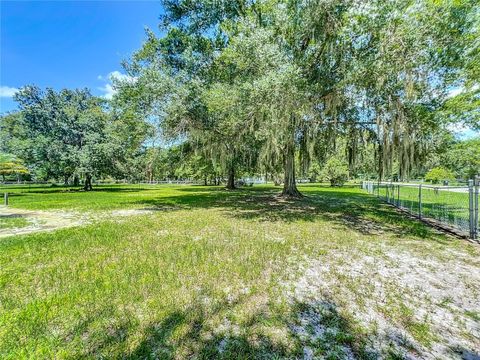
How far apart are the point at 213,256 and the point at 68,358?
96.0 inches

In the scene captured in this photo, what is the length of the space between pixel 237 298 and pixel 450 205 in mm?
6965

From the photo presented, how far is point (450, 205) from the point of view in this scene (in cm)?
671

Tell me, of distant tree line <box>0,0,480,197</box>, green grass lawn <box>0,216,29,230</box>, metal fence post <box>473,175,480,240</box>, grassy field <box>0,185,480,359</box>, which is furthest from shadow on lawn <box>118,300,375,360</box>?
green grass lawn <box>0,216,29,230</box>

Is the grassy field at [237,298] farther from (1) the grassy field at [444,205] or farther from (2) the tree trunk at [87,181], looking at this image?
(2) the tree trunk at [87,181]

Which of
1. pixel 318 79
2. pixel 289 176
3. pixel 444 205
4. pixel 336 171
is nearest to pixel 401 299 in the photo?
pixel 444 205

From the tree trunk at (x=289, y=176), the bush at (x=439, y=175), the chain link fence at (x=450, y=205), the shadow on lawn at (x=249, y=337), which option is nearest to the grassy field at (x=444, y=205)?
the chain link fence at (x=450, y=205)

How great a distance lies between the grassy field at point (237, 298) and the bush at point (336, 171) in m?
27.1

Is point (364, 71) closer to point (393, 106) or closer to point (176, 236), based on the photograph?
point (393, 106)

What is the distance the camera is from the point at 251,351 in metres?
1.97

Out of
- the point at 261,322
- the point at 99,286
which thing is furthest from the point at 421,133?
the point at 99,286

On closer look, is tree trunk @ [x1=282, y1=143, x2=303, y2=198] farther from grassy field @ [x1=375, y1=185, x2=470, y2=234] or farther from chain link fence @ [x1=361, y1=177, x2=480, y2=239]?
grassy field @ [x1=375, y1=185, x2=470, y2=234]

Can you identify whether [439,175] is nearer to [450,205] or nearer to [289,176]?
[289,176]

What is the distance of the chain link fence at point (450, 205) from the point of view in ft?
17.8

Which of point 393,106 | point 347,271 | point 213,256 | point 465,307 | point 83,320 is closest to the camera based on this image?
point 83,320
